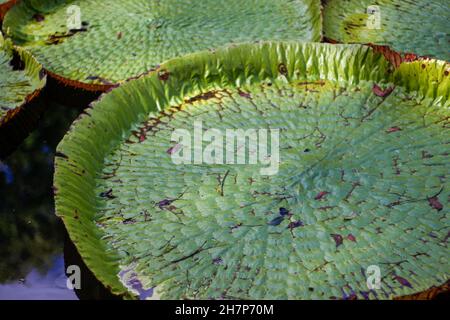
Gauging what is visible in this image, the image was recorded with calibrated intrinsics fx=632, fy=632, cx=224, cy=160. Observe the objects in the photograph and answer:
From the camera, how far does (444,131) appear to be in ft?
6.17

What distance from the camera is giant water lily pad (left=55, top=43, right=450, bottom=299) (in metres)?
1.50

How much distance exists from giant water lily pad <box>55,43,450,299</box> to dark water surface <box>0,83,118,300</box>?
0.65ft

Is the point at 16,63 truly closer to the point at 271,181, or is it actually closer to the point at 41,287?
the point at 41,287

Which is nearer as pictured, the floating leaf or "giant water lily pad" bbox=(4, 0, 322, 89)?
the floating leaf

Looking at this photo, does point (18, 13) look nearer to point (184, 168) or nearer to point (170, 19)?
point (170, 19)

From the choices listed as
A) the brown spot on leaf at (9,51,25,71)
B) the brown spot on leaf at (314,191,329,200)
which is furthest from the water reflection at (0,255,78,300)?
the brown spot on leaf at (9,51,25,71)

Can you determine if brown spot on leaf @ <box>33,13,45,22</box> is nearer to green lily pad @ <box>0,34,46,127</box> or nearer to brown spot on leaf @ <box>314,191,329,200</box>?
green lily pad @ <box>0,34,46,127</box>

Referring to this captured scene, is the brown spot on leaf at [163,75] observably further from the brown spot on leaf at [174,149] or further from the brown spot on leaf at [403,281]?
the brown spot on leaf at [403,281]

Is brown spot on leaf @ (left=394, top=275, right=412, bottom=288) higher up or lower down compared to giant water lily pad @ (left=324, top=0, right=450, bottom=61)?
lower down

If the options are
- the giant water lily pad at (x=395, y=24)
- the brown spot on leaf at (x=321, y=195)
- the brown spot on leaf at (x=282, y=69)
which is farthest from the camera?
the giant water lily pad at (x=395, y=24)

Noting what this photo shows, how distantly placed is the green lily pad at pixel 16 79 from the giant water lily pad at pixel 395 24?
1.12 m

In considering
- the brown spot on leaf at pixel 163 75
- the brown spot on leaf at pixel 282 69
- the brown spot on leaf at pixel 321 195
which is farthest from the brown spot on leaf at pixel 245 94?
A: the brown spot on leaf at pixel 321 195

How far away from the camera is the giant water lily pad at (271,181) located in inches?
59.2

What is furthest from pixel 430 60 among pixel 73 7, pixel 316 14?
pixel 73 7
